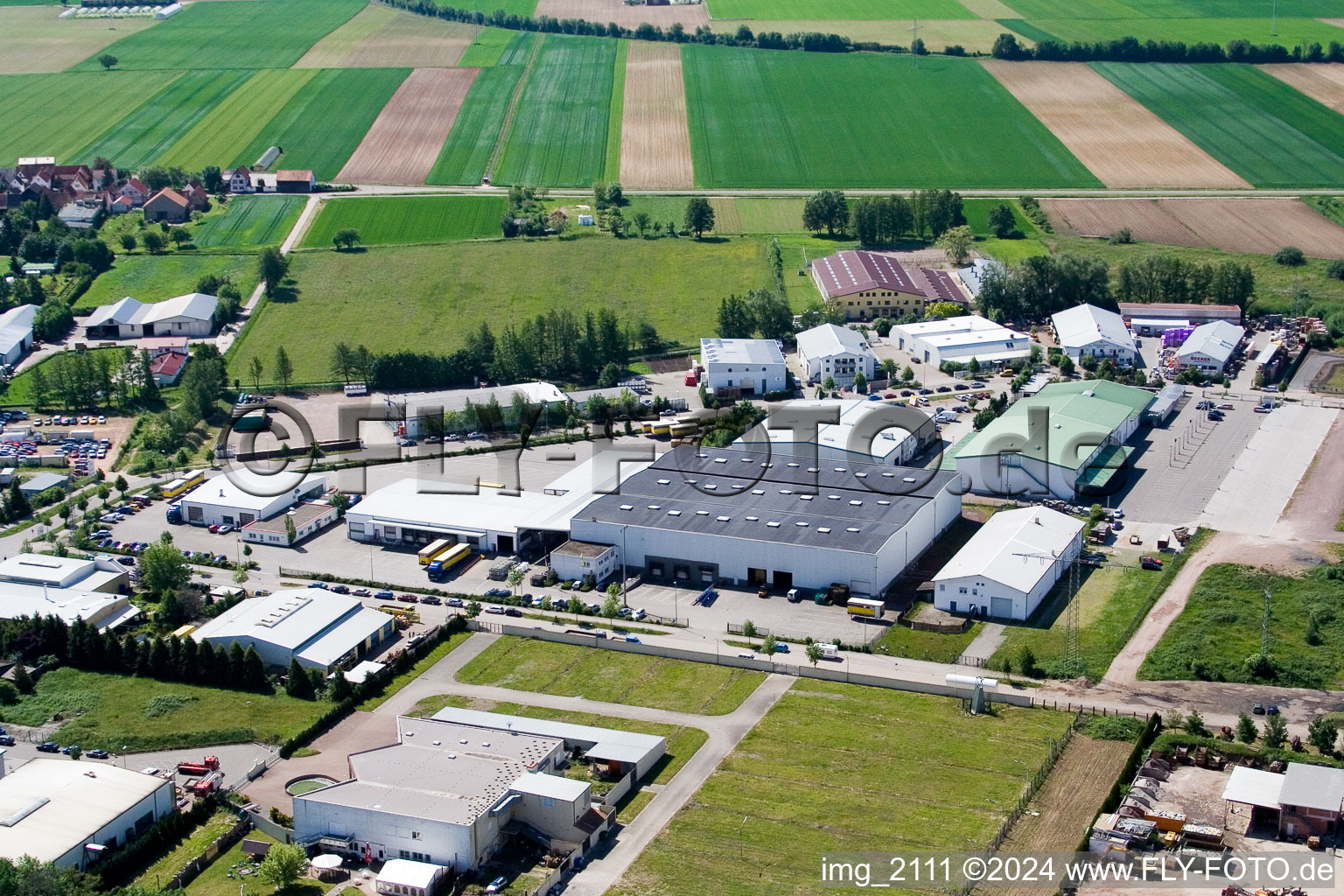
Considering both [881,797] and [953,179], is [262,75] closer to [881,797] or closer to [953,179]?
[953,179]

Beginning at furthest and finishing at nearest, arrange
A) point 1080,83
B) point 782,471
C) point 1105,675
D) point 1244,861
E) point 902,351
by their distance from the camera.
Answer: point 1080,83 < point 902,351 < point 782,471 < point 1105,675 < point 1244,861

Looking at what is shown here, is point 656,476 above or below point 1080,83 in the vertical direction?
below

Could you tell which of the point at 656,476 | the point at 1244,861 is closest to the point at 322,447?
the point at 656,476

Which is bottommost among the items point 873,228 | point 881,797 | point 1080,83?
point 881,797

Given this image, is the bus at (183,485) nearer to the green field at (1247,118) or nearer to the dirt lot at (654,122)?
the dirt lot at (654,122)

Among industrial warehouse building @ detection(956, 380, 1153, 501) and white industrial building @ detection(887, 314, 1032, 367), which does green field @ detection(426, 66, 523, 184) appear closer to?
white industrial building @ detection(887, 314, 1032, 367)

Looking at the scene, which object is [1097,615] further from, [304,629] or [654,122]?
[654,122]

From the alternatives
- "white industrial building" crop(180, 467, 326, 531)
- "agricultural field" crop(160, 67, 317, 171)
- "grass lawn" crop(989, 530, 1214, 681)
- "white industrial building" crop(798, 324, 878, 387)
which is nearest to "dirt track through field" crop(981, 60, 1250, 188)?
"white industrial building" crop(798, 324, 878, 387)
